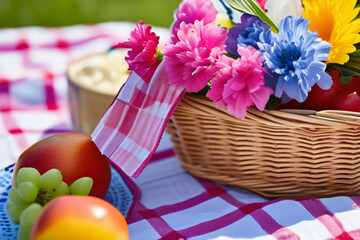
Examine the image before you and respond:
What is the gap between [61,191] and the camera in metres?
Result: 0.64

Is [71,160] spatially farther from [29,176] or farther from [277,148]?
[277,148]

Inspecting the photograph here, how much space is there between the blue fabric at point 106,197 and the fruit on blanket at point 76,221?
146 millimetres

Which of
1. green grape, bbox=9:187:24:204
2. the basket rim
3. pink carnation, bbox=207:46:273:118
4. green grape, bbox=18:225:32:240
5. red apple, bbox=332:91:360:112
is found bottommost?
green grape, bbox=18:225:32:240

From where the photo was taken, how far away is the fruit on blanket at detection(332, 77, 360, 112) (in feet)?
2.35

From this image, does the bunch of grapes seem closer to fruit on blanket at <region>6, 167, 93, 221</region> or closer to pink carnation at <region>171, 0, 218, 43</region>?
fruit on blanket at <region>6, 167, 93, 221</region>

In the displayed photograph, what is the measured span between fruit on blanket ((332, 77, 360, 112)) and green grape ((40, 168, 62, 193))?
395 mm

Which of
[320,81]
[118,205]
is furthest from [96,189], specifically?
[320,81]

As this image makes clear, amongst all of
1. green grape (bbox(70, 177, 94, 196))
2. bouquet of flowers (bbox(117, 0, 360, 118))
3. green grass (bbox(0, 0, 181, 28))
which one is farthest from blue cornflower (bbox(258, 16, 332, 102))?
green grass (bbox(0, 0, 181, 28))

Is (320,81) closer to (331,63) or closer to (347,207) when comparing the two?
(331,63)

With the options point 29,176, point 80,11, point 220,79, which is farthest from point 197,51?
point 80,11

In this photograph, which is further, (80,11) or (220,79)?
(80,11)

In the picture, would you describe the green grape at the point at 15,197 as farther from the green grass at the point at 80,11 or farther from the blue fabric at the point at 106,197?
the green grass at the point at 80,11

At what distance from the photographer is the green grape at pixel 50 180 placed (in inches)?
25.0

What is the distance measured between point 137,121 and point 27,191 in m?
0.21
